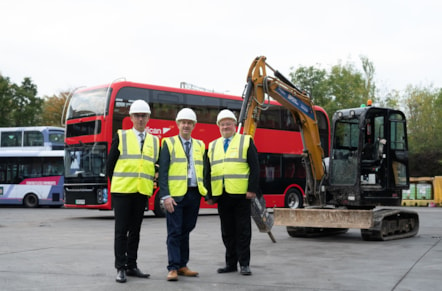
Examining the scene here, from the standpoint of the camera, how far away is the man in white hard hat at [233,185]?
23.4 ft

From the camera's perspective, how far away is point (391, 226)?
12148mm

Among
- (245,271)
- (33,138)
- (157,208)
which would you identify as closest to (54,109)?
(33,138)

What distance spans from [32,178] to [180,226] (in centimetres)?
2284

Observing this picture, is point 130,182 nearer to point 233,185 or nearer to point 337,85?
point 233,185

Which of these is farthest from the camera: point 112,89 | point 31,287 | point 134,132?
point 112,89

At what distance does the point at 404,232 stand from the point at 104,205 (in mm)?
9263

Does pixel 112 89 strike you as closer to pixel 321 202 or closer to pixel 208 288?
pixel 321 202

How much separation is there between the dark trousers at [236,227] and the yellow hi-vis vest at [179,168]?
0.43m

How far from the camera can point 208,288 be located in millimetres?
6219

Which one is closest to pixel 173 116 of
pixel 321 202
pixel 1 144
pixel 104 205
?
pixel 104 205

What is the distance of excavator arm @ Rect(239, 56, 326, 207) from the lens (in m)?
12.2

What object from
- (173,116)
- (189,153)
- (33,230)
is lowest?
(33,230)

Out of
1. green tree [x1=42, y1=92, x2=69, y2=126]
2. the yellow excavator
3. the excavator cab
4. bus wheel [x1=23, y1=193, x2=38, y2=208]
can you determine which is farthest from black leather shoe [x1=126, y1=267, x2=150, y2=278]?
green tree [x1=42, y1=92, x2=69, y2=126]

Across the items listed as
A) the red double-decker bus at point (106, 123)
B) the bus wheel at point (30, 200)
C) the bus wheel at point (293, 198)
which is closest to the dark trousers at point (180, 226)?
the red double-decker bus at point (106, 123)
